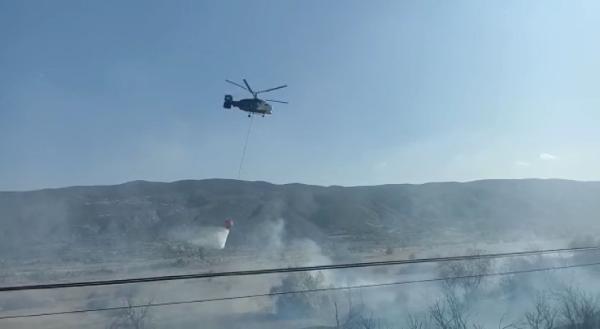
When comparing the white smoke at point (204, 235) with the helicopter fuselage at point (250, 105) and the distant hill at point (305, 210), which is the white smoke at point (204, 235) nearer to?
the distant hill at point (305, 210)

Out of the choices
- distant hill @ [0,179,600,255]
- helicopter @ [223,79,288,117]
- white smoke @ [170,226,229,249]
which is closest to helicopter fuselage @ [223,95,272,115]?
helicopter @ [223,79,288,117]

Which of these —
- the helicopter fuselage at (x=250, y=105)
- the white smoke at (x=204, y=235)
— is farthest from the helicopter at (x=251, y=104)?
the white smoke at (x=204, y=235)

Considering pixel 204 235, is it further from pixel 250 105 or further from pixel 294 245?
pixel 250 105

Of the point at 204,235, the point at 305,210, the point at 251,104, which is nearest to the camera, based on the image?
the point at 251,104

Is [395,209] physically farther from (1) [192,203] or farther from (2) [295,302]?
(2) [295,302]

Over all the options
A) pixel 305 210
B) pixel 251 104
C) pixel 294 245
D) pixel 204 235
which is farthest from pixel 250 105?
pixel 305 210

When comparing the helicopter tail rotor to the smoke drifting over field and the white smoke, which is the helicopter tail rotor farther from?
the white smoke

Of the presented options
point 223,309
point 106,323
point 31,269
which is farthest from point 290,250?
point 106,323
